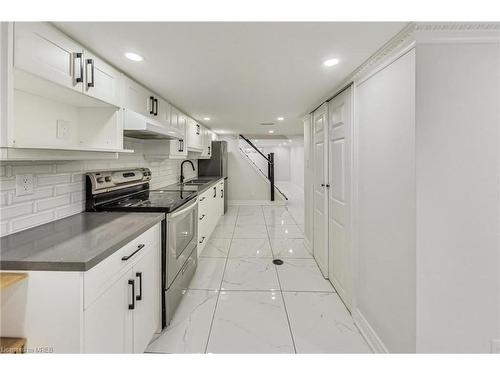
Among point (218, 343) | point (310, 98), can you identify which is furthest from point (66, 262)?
point (310, 98)

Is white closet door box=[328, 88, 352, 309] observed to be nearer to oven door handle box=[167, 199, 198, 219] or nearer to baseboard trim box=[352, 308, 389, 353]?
baseboard trim box=[352, 308, 389, 353]

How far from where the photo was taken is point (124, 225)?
1.41 meters

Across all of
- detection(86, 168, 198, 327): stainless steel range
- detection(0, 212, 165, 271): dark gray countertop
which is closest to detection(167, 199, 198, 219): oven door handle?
detection(86, 168, 198, 327): stainless steel range

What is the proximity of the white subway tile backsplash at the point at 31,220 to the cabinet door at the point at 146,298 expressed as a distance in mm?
704

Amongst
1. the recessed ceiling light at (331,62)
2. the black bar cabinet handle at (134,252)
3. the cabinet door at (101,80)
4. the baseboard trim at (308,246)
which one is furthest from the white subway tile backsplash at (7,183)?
the baseboard trim at (308,246)

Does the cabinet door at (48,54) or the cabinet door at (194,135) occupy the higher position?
the cabinet door at (194,135)

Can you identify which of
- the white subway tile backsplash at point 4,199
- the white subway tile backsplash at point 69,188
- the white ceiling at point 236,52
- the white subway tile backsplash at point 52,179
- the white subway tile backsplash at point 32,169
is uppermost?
the white ceiling at point 236,52

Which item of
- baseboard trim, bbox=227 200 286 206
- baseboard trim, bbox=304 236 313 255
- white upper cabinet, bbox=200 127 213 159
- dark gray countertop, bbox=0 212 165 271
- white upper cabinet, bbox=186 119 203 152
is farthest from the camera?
baseboard trim, bbox=227 200 286 206

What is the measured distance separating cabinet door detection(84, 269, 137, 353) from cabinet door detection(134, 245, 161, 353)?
0.21 feet

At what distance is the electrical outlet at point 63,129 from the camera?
1508 mm

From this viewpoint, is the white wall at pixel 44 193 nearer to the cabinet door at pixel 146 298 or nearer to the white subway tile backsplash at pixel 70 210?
the white subway tile backsplash at pixel 70 210

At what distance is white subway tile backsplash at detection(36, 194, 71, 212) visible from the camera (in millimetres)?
1396

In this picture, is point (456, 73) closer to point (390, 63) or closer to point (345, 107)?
point (390, 63)

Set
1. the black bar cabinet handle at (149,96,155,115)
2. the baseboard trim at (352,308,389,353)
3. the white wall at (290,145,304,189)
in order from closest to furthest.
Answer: the baseboard trim at (352,308,389,353) < the black bar cabinet handle at (149,96,155,115) < the white wall at (290,145,304,189)
